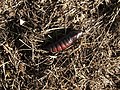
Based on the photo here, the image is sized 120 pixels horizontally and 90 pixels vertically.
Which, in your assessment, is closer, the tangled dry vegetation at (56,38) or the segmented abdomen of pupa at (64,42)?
the segmented abdomen of pupa at (64,42)

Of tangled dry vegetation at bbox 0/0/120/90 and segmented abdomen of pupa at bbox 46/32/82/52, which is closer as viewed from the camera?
segmented abdomen of pupa at bbox 46/32/82/52

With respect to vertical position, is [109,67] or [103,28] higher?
[103,28]

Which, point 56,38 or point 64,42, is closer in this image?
point 64,42

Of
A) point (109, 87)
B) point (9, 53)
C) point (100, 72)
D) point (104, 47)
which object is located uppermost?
point (9, 53)

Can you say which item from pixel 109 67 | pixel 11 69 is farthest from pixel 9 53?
pixel 109 67

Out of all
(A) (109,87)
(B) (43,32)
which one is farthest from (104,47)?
(B) (43,32)

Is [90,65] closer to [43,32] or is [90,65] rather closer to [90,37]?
[90,37]

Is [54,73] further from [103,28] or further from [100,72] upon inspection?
[103,28]
